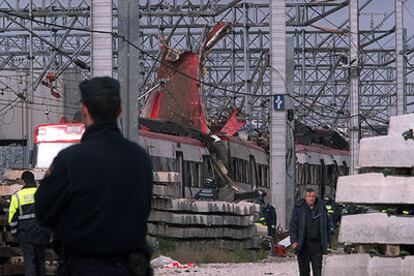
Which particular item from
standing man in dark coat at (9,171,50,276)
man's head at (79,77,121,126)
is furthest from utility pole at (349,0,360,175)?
man's head at (79,77,121,126)

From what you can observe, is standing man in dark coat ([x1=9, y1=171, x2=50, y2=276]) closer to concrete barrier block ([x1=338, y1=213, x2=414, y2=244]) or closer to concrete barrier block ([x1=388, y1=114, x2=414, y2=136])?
concrete barrier block ([x1=338, y1=213, x2=414, y2=244])

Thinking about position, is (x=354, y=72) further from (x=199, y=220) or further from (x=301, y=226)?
(x=301, y=226)

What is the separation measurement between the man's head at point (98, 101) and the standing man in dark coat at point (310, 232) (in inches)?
424

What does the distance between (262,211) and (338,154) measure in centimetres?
2221

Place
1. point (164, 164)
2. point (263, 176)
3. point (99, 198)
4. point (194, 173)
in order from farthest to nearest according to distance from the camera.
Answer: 1. point (263, 176)
2. point (194, 173)
3. point (164, 164)
4. point (99, 198)

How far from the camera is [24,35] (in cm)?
6316

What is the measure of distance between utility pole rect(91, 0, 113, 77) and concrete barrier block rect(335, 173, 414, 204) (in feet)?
33.2

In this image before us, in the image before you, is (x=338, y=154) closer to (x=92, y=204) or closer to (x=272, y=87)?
(x=272, y=87)

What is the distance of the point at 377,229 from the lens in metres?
16.7

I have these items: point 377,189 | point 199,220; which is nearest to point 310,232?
point 377,189

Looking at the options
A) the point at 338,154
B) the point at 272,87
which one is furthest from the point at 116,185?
the point at 338,154

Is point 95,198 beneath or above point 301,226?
above

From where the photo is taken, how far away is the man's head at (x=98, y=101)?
23.8 feet

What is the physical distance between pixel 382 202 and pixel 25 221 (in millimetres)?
4743
